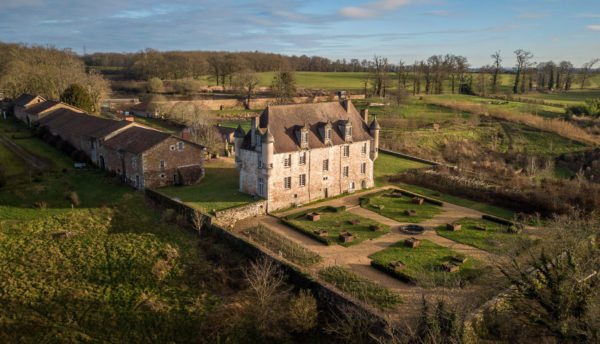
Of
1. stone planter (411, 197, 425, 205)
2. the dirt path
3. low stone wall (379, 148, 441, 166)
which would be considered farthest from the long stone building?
the dirt path

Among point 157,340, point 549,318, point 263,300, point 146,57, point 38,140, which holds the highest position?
point 146,57

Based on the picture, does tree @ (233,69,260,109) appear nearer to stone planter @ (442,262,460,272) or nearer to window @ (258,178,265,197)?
window @ (258,178,265,197)

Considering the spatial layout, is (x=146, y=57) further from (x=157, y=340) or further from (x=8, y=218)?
(x=157, y=340)

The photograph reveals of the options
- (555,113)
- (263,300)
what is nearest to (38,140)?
(263,300)

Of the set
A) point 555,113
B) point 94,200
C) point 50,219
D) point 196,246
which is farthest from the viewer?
point 555,113

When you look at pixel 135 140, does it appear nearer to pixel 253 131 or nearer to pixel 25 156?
pixel 253 131

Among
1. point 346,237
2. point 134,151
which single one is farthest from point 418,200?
point 134,151
